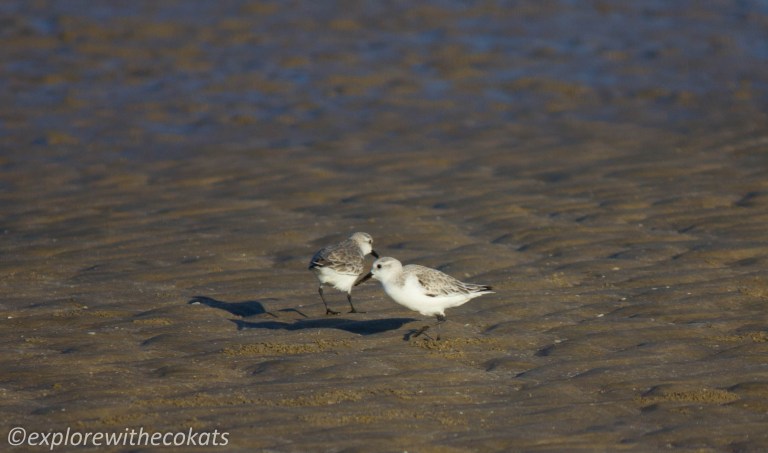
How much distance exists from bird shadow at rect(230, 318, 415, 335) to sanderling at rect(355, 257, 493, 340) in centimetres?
51

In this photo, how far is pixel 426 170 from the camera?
18281mm

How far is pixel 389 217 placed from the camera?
622 inches

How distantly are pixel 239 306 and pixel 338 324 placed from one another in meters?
1.21

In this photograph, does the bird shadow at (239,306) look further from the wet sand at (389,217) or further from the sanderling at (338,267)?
the sanderling at (338,267)

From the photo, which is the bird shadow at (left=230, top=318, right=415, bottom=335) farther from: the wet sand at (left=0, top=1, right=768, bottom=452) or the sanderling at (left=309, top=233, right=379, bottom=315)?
the sanderling at (left=309, top=233, right=379, bottom=315)

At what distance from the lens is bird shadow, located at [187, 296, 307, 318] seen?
1227cm

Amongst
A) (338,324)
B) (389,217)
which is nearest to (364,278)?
(338,324)

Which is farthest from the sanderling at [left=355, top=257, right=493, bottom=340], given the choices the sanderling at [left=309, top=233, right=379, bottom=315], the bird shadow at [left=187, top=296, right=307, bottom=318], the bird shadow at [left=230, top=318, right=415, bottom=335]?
the bird shadow at [left=187, top=296, right=307, bottom=318]

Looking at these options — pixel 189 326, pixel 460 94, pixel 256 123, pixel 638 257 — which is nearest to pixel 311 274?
pixel 189 326

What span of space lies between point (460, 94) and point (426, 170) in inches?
190

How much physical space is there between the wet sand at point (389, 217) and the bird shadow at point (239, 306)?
0.07 metres

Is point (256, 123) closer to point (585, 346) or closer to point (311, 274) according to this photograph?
point (311, 274)

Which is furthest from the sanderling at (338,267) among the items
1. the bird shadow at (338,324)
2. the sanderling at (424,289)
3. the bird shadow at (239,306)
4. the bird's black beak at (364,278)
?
the sanderling at (424,289)

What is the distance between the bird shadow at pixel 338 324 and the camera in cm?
1168
